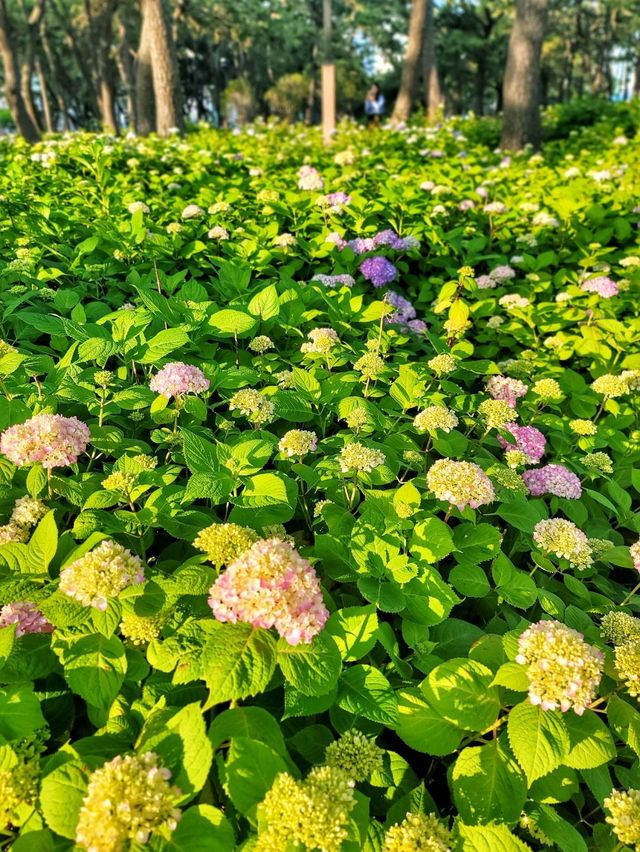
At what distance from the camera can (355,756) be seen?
124 centimetres

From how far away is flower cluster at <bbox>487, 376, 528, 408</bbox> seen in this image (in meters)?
2.56

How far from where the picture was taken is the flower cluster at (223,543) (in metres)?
1.39

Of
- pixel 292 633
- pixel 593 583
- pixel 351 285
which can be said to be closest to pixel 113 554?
pixel 292 633

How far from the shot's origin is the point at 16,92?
44.0ft

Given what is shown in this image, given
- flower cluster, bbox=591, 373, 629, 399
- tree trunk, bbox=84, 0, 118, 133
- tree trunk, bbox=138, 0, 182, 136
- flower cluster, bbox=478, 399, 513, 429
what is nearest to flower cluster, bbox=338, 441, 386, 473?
flower cluster, bbox=478, 399, 513, 429

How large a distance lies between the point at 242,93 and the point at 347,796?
30.5 metres

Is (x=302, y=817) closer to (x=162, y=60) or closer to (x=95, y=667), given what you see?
(x=95, y=667)

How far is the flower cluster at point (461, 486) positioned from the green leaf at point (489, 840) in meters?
0.82

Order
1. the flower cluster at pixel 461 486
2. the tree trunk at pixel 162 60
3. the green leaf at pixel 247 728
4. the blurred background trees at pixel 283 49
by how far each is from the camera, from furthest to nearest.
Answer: the blurred background trees at pixel 283 49
the tree trunk at pixel 162 60
the flower cluster at pixel 461 486
the green leaf at pixel 247 728

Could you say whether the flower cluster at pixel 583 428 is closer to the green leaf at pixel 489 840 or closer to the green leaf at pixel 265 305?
the green leaf at pixel 265 305

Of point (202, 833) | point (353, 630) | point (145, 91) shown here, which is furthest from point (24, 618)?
point (145, 91)

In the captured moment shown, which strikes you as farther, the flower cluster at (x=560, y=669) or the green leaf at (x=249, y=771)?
the flower cluster at (x=560, y=669)

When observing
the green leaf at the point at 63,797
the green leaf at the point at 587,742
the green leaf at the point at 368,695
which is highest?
the green leaf at the point at 63,797

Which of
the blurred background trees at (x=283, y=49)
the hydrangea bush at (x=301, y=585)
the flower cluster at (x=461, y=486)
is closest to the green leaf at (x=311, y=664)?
the hydrangea bush at (x=301, y=585)
